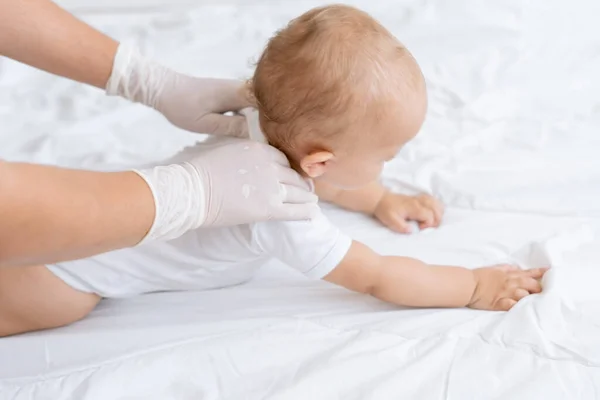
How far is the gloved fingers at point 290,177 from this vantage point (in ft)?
2.92

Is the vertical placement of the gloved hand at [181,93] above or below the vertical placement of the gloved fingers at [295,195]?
above

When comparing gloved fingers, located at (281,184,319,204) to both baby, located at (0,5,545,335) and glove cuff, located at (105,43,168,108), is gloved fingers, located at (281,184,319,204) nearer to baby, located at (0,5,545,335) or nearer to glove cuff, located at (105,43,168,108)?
baby, located at (0,5,545,335)

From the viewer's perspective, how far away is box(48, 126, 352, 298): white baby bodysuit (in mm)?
934

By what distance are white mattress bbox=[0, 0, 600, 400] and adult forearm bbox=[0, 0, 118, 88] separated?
210 millimetres

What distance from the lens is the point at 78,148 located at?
132 centimetres

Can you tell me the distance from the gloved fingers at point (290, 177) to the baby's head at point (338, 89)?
0.02 meters

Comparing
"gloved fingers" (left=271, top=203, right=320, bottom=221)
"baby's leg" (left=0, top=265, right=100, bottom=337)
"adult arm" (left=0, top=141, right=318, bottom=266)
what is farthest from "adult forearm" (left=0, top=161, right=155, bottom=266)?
"baby's leg" (left=0, top=265, right=100, bottom=337)

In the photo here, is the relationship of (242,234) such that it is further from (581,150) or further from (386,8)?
(386,8)

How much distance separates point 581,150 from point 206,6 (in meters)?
0.86

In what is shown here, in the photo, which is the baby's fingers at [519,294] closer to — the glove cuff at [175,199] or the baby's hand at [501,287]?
the baby's hand at [501,287]

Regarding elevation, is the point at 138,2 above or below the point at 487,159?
above

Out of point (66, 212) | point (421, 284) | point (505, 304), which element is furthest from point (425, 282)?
point (66, 212)

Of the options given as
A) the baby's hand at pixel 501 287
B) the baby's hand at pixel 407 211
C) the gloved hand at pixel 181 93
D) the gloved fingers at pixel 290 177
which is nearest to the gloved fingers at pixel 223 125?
the gloved hand at pixel 181 93


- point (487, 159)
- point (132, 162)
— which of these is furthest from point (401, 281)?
point (132, 162)
